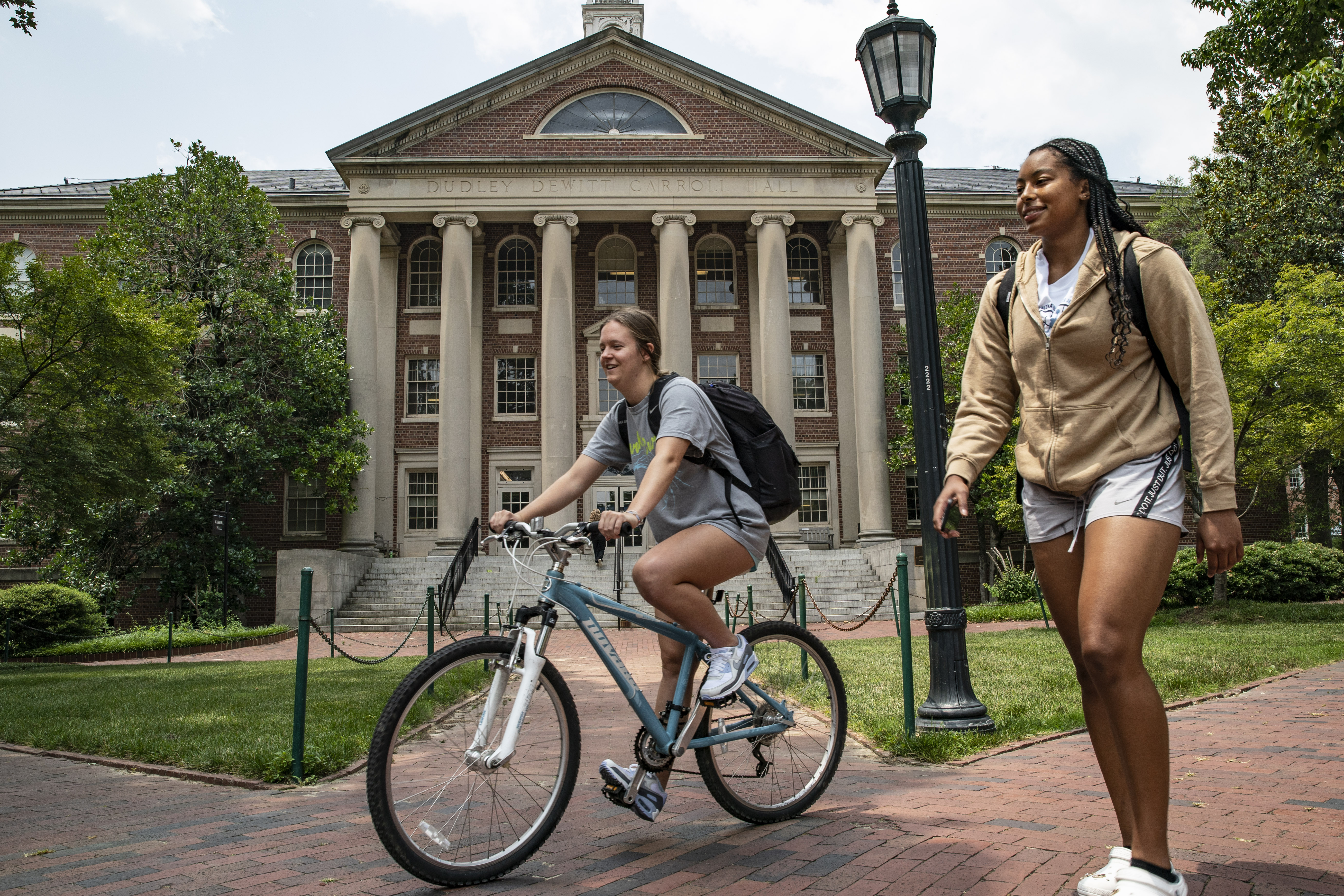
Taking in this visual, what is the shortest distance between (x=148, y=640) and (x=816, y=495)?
19.4 meters

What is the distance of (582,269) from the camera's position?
31156 millimetres

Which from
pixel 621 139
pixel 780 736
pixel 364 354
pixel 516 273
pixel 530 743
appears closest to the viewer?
pixel 530 743

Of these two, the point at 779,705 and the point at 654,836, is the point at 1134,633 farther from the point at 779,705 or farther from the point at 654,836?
the point at 654,836

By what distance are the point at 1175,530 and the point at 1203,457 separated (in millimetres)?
222

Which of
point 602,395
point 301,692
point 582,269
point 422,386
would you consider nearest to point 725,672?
point 301,692

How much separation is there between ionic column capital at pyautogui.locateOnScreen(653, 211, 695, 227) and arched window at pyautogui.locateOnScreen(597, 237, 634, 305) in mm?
2970

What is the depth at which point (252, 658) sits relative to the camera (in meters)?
16.3

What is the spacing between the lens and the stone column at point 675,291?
26859 millimetres

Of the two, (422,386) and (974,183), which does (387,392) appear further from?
(974,183)

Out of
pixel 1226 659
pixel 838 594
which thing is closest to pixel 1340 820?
pixel 1226 659

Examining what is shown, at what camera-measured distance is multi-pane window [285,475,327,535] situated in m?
29.4

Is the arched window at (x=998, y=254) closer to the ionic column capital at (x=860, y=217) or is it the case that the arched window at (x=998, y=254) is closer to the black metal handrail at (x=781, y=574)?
the ionic column capital at (x=860, y=217)

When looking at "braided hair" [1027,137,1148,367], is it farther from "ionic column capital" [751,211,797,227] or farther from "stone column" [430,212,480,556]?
"ionic column capital" [751,211,797,227]

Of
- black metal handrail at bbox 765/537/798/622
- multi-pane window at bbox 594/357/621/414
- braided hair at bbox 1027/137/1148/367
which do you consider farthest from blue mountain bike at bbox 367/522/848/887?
multi-pane window at bbox 594/357/621/414
